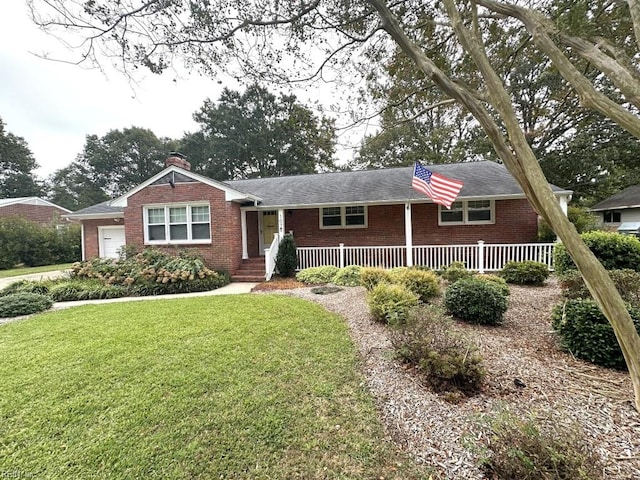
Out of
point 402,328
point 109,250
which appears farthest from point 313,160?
point 402,328

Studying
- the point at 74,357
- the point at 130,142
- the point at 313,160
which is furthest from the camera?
the point at 130,142

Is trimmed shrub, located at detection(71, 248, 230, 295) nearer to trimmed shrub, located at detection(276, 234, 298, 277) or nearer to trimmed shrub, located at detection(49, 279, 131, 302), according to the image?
trimmed shrub, located at detection(49, 279, 131, 302)

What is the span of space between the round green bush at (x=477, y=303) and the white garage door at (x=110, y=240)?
15076mm

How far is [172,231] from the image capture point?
1122 cm

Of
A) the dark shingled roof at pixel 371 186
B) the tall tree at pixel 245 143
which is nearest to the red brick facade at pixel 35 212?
the tall tree at pixel 245 143

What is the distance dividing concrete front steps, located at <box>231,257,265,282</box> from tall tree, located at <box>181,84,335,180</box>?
2042 cm

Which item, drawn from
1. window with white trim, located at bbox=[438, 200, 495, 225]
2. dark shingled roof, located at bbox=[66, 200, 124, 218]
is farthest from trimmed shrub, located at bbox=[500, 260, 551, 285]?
dark shingled roof, located at bbox=[66, 200, 124, 218]

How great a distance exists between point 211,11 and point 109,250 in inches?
502

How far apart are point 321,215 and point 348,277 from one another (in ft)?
13.3

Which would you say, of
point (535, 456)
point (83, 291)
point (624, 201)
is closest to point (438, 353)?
point (535, 456)

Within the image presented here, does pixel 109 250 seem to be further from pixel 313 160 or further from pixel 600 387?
pixel 313 160

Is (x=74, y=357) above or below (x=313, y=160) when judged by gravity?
below

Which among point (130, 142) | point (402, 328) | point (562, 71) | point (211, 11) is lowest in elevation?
point (402, 328)

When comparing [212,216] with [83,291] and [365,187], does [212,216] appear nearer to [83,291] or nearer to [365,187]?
[83,291]
